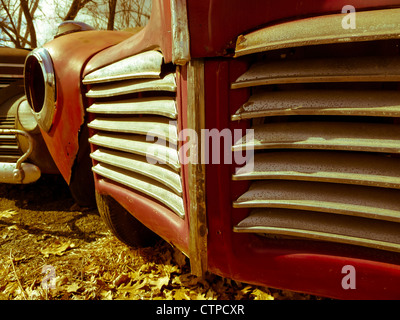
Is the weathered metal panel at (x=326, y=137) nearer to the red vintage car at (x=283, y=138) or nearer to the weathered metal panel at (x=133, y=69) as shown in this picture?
the red vintage car at (x=283, y=138)

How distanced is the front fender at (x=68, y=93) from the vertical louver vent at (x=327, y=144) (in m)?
1.33

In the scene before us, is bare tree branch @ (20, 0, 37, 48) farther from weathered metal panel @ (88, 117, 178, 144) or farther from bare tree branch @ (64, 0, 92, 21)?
weathered metal panel @ (88, 117, 178, 144)

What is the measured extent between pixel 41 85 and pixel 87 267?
142cm

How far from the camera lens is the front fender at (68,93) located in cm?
211

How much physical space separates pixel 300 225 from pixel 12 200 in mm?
3318

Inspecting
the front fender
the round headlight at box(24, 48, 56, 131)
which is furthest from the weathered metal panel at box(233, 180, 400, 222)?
the round headlight at box(24, 48, 56, 131)

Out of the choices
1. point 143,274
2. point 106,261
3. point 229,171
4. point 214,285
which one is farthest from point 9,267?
point 229,171

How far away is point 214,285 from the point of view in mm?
1986

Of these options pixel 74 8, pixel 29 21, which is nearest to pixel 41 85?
pixel 74 8

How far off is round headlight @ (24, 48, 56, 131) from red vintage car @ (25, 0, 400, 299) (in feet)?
3.17

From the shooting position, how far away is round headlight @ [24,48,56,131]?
219 cm

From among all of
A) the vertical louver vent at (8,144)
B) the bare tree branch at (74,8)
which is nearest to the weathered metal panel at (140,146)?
the vertical louver vent at (8,144)

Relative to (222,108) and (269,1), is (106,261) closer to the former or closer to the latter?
(222,108)

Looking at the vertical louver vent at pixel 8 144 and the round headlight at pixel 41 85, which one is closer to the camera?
the round headlight at pixel 41 85
